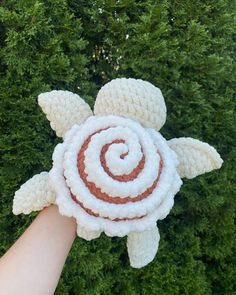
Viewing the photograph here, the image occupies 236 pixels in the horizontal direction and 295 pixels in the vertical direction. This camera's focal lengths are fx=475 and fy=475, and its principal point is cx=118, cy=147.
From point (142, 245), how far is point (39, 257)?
220 millimetres

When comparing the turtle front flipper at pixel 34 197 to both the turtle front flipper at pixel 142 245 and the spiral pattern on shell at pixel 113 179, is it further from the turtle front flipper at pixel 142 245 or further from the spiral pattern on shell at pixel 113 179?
the turtle front flipper at pixel 142 245

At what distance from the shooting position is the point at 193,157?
39.9 inches

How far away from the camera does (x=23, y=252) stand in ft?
3.11

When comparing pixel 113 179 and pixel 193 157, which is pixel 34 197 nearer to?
pixel 113 179

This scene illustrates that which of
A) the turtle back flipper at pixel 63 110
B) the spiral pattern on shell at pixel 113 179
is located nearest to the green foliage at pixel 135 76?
the turtle back flipper at pixel 63 110

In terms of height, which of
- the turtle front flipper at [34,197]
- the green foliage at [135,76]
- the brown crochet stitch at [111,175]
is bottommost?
the green foliage at [135,76]

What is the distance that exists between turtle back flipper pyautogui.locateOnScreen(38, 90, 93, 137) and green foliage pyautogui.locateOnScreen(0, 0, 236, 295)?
535 millimetres

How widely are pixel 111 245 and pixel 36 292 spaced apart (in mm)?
865

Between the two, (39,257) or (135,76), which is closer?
(39,257)

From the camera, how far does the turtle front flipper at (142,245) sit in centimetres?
100

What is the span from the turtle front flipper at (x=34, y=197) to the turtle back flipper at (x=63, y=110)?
126mm

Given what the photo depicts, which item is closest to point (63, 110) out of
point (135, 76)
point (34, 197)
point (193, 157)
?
point (34, 197)

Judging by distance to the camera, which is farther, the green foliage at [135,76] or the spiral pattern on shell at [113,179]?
the green foliage at [135,76]

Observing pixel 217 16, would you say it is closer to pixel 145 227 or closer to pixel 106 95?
pixel 106 95
